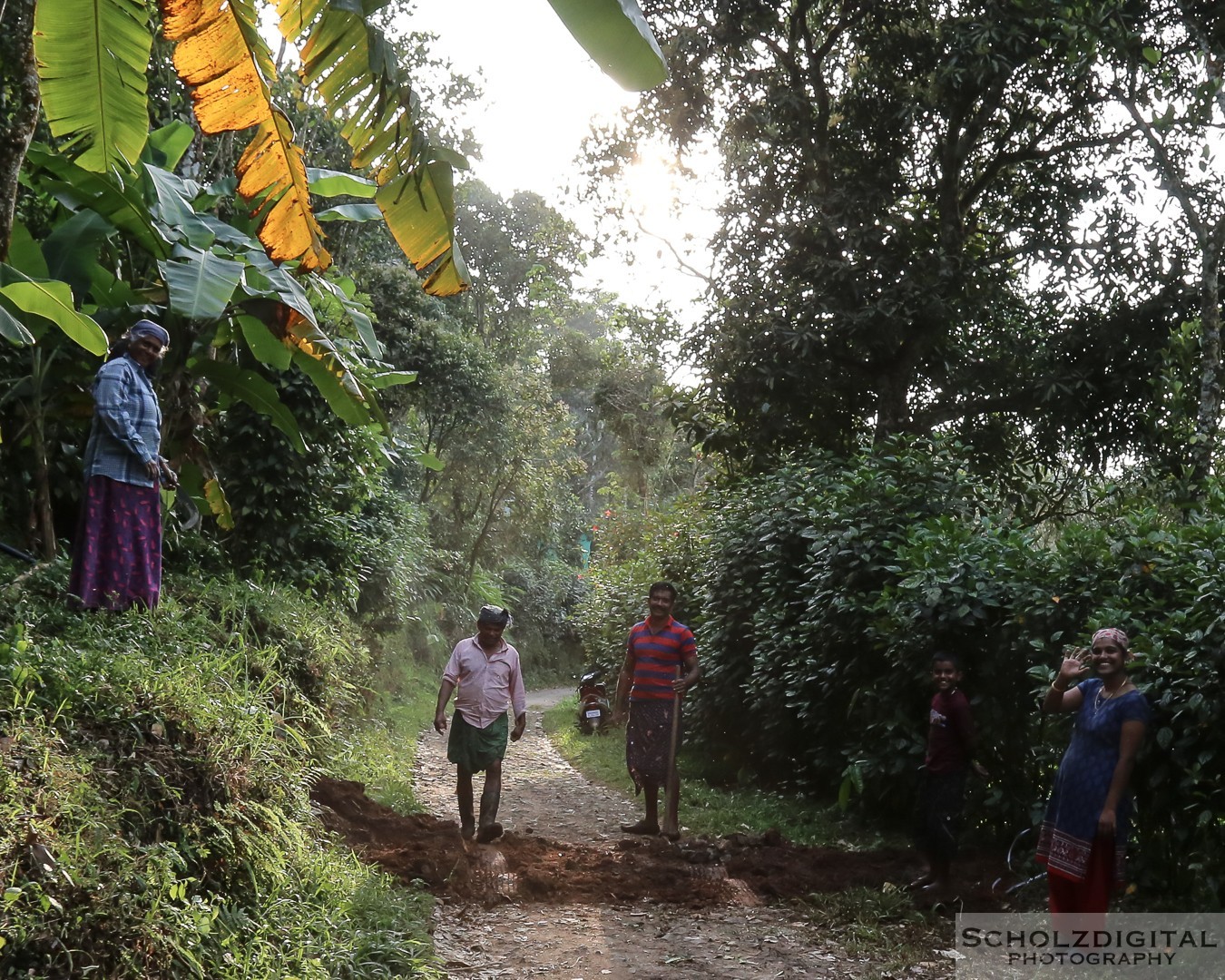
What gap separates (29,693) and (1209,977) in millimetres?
5259

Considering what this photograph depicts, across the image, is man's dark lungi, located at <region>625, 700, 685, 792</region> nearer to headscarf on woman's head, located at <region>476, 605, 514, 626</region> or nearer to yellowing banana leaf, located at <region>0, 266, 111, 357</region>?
headscarf on woman's head, located at <region>476, 605, 514, 626</region>

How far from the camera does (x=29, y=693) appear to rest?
4191 millimetres

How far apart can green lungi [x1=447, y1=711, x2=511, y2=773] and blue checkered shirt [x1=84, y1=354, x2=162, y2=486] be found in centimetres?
279

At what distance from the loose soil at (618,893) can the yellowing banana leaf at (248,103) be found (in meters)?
3.59

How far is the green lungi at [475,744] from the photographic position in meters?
7.76

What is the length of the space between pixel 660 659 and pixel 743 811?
1.89m

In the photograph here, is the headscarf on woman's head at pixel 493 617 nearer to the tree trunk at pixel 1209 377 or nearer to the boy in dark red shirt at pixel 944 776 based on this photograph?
the boy in dark red shirt at pixel 944 776

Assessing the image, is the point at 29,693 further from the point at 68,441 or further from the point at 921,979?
the point at 68,441

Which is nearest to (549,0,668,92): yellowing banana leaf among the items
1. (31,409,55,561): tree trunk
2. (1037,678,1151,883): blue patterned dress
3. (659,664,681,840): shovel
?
(1037,678,1151,883): blue patterned dress

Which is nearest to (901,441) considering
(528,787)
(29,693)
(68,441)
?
(528,787)

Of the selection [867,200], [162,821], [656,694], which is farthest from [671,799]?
[867,200]

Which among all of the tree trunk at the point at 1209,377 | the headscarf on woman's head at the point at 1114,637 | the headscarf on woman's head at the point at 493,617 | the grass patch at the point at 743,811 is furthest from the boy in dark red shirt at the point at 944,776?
the tree trunk at the point at 1209,377

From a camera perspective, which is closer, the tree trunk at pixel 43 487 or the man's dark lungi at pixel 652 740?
the tree trunk at pixel 43 487

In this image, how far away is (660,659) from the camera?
8688 millimetres
